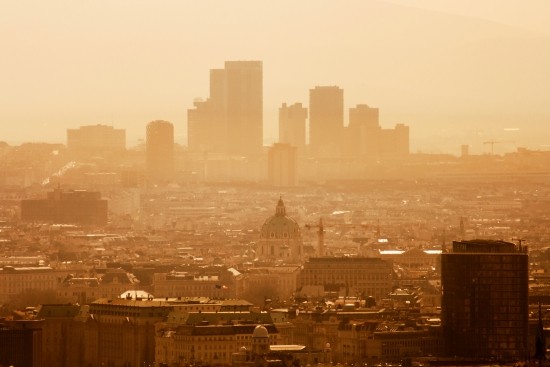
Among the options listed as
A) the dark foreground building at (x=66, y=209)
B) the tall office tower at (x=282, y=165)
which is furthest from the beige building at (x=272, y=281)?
the tall office tower at (x=282, y=165)

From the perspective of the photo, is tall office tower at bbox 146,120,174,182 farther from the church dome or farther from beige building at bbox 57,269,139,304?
beige building at bbox 57,269,139,304

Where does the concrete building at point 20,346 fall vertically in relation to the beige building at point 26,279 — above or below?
below

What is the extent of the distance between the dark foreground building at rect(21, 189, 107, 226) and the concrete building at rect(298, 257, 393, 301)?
41640mm

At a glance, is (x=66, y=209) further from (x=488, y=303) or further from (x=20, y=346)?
(x=20, y=346)

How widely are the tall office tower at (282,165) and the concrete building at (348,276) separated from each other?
277 ft

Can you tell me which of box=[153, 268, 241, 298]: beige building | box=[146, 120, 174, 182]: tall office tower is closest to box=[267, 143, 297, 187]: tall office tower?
box=[146, 120, 174, 182]: tall office tower

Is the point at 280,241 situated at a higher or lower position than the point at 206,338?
higher

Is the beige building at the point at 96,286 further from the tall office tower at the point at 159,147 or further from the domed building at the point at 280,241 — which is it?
the tall office tower at the point at 159,147

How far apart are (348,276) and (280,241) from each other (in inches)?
778

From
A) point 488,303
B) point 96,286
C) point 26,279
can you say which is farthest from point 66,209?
point 488,303

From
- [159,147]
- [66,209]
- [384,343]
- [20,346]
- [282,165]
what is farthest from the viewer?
[159,147]

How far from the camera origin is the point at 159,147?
198875 millimetres

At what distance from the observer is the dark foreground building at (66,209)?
147 metres

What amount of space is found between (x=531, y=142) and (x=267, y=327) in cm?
12191
